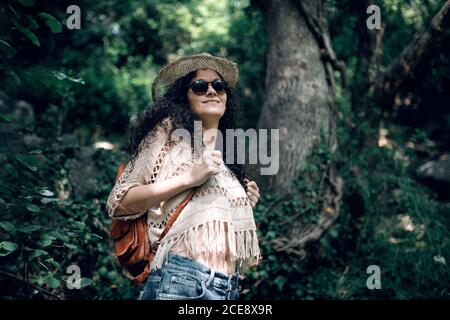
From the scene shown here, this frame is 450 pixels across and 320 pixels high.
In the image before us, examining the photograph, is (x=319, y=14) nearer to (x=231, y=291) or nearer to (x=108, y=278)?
(x=108, y=278)

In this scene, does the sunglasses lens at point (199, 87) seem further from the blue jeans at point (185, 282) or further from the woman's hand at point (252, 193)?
the blue jeans at point (185, 282)

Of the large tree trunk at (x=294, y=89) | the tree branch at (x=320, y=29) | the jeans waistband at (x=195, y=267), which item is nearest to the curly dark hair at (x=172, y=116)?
the jeans waistband at (x=195, y=267)

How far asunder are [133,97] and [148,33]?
2.03 m

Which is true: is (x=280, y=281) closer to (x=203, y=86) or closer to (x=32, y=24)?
(x=203, y=86)

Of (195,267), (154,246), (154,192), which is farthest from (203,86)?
(195,267)

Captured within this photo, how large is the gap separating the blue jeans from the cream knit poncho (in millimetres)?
46

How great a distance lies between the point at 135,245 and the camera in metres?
2.29

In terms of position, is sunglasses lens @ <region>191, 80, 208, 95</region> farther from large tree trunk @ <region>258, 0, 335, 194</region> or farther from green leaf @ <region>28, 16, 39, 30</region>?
large tree trunk @ <region>258, 0, 335, 194</region>

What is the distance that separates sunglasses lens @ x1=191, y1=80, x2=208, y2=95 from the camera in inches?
98.5

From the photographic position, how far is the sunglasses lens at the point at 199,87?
250 centimetres

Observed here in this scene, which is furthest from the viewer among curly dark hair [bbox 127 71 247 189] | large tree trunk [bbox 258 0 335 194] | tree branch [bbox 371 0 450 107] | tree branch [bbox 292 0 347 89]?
tree branch [bbox 292 0 347 89]

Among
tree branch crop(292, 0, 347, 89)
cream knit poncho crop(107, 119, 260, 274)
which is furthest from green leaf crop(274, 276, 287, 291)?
tree branch crop(292, 0, 347, 89)

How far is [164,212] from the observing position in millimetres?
2283

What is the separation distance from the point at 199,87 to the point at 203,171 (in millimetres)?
581
